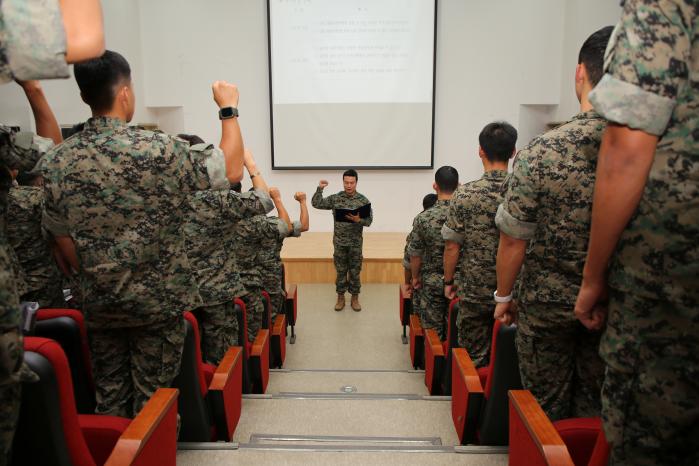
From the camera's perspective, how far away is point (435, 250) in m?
3.25

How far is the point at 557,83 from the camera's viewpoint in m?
7.04

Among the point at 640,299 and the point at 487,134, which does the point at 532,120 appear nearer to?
the point at 487,134

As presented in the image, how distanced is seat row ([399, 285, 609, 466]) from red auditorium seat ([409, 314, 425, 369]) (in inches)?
23.1

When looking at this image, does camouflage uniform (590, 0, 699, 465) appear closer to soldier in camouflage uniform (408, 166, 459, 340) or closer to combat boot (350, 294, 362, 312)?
soldier in camouflage uniform (408, 166, 459, 340)

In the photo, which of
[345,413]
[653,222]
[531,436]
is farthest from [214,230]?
[653,222]

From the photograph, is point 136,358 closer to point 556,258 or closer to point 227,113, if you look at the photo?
point 227,113

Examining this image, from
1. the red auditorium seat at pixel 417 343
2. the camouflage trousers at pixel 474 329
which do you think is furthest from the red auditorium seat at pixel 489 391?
the red auditorium seat at pixel 417 343

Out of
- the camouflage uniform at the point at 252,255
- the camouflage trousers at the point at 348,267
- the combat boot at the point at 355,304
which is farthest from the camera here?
the camouflage trousers at the point at 348,267

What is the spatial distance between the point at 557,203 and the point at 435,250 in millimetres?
1835

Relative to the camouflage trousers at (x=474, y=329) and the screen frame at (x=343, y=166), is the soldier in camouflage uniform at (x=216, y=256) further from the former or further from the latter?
the screen frame at (x=343, y=166)

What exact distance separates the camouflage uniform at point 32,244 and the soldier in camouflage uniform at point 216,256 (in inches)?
27.8

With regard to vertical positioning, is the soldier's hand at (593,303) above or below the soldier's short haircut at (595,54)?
below

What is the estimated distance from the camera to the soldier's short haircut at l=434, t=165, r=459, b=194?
3178mm

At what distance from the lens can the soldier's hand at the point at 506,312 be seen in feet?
5.51
